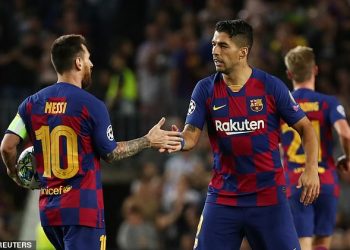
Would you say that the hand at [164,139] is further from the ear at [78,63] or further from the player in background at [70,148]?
the ear at [78,63]

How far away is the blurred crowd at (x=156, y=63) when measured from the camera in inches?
565

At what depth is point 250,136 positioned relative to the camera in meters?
7.79

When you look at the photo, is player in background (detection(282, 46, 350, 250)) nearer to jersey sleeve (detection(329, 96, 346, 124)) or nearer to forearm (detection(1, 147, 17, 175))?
jersey sleeve (detection(329, 96, 346, 124))

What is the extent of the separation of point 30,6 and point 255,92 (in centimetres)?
1134

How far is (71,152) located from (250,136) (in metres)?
1.54

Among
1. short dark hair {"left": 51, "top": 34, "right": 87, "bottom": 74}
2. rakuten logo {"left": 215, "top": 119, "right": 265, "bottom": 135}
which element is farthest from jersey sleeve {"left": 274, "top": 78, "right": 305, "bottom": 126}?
short dark hair {"left": 51, "top": 34, "right": 87, "bottom": 74}

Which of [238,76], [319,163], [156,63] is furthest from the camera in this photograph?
[156,63]

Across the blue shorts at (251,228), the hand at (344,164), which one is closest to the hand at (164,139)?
the blue shorts at (251,228)

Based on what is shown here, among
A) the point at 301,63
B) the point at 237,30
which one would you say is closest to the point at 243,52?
the point at 237,30

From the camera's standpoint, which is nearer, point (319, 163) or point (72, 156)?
point (72, 156)

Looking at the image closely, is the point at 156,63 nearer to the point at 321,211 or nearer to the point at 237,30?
the point at 321,211

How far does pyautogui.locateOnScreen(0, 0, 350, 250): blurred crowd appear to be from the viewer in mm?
14352

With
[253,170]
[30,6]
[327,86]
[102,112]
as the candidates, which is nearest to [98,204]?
[102,112]

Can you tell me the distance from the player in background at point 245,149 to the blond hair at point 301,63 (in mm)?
1563
